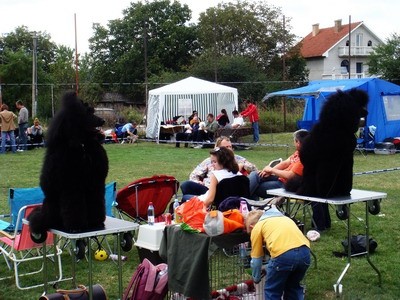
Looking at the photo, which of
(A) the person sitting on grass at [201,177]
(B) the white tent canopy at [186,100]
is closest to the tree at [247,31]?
(B) the white tent canopy at [186,100]

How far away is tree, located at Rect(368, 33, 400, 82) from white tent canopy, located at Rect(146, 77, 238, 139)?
14.3m

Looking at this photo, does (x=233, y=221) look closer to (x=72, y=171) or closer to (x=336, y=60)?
(x=72, y=171)

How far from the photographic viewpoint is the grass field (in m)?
5.86

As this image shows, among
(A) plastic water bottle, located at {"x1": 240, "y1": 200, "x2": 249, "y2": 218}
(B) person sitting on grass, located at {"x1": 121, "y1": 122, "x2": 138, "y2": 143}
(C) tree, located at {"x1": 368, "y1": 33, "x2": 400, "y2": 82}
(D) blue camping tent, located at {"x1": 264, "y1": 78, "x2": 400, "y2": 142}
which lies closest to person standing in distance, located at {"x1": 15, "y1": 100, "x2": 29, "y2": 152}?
(B) person sitting on grass, located at {"x1": 121, "y1": 122, "x2": 138, "y2": 143}

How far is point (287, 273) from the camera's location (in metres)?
4.57

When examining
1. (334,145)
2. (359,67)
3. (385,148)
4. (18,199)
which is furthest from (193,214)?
(359,67)

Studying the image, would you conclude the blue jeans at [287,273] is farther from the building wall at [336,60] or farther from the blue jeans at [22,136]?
the building wall at [336,60]

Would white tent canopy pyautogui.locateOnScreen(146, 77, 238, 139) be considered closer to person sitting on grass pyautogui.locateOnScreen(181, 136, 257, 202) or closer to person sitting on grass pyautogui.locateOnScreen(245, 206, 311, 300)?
person sitting on grass pyautogui.locateOnScreen(181, 136, 257, 202)

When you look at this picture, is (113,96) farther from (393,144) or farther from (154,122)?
(393,144)

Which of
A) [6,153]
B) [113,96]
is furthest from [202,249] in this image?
[113,96]

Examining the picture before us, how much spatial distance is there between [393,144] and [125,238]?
1550 cm

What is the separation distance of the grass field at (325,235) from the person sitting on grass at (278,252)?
1.12m

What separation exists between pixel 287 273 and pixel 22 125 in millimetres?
17677

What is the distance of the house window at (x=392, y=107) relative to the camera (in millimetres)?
20234
